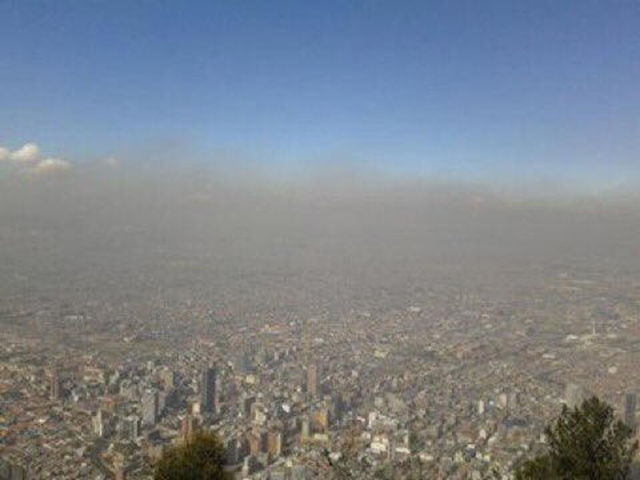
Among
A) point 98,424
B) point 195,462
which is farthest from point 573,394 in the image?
point 195,462

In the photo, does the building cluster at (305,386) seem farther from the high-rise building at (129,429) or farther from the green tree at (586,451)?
the green tree at (586,451)

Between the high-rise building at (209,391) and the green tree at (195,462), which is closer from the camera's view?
the green tree at (195,462)

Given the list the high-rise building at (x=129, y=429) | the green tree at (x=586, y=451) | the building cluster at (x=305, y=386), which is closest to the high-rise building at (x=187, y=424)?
the building cluster at (x=305, y=386)

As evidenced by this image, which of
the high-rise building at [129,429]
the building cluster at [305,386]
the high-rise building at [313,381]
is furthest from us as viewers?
the high-rise building at [313,381]

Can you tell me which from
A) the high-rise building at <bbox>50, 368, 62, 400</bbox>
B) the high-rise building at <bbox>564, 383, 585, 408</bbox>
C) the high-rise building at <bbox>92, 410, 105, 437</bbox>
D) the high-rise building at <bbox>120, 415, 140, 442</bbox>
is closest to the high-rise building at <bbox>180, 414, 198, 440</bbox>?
the high-rise building at <bbox>120, 415, 140, 442</bbox>

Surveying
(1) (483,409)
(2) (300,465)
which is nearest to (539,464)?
(2) (300,465)

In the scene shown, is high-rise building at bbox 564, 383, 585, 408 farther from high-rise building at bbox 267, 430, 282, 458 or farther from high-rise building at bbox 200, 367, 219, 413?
high-rise building at bbox 200, 367, 219, 413

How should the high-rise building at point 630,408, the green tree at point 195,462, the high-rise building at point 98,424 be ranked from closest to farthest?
the green tree at point 195,462, the high-rise building at point 98,424, the high-rise building at point 630,408

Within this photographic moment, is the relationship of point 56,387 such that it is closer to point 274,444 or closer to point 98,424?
point 98,424
